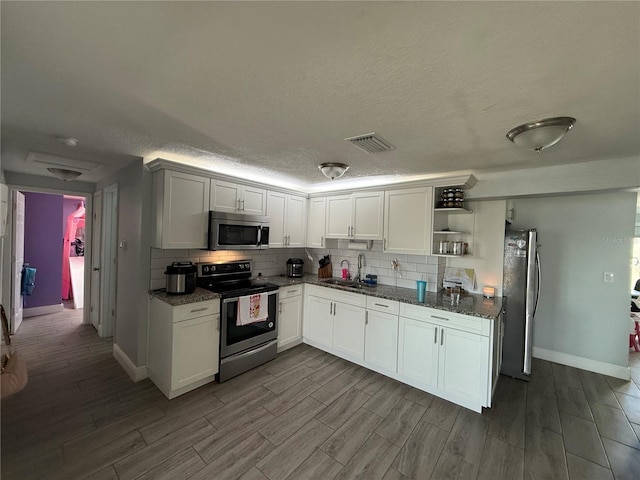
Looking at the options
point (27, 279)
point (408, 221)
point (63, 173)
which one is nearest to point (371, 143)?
point (408, 221)

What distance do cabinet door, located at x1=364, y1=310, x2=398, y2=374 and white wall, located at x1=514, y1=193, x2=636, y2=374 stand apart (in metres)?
2.15

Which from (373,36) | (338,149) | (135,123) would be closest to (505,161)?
(338,149)

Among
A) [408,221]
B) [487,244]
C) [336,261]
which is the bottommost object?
[336,261]

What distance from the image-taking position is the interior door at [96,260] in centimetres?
417

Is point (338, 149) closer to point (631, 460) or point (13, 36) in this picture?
point (13, 36)

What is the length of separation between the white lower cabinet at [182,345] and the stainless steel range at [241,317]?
0.35 feet

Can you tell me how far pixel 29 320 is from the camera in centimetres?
459

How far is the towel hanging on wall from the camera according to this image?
4457mm

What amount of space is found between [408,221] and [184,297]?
2.65 meters

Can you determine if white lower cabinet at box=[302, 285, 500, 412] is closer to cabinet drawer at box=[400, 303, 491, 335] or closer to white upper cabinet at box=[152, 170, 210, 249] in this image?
cabinet drawer at box=[400, 303, 491, 335]

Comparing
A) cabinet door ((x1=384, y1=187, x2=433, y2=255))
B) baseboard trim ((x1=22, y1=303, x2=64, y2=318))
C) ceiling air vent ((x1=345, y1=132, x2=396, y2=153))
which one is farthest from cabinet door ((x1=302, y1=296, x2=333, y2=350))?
baseboard trim ((x1=22, y1=303, x2=64, y2=318))

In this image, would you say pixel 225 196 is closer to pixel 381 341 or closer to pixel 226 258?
pixel 226 258

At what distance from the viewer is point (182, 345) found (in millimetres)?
2598

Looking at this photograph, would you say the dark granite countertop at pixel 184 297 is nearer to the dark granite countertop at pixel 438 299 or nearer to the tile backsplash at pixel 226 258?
the tile backsplash at pixel 226 258
